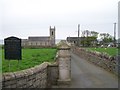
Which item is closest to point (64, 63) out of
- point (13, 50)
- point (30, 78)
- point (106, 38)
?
point (13, 50)

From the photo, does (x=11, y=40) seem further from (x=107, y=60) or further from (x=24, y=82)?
(x=107, y=60)

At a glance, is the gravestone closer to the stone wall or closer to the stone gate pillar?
the stone wall

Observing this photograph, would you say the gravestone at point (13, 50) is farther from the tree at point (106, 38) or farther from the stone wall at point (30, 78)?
the tree at point (106, 38)

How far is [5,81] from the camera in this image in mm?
5598

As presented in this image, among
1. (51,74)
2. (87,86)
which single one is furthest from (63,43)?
(87,86)

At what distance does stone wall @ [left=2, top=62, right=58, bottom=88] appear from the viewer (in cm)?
578

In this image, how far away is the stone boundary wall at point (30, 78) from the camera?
19.0 ft

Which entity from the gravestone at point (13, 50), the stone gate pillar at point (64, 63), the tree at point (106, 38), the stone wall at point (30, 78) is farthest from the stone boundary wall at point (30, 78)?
the tree at point (106, 38)

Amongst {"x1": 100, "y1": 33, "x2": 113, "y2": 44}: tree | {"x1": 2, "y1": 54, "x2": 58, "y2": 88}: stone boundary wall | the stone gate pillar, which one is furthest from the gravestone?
{"x1": 100, "y1": 33, "x2": 113, "y2": 44}: tree

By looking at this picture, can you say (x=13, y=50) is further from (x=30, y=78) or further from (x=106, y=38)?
(x=106, y=38)

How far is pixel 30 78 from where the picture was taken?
718cm

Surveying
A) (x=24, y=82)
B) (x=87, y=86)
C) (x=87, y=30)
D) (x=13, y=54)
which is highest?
(x=87, y=30)

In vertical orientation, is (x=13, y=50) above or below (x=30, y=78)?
above

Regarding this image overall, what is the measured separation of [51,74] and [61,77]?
1.60 ft
